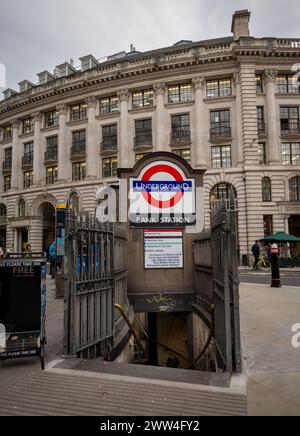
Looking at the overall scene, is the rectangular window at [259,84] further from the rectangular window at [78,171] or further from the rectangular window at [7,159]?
the rectangular window at [7,159]

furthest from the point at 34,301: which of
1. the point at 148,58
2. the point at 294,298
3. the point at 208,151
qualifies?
the point at 148,58

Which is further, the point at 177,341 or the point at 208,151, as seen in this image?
the point at 208,151

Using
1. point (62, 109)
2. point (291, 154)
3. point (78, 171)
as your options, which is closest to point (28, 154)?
point (62, 109)

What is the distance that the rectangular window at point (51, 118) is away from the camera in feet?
118

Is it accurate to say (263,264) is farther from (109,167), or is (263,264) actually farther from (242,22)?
(242,22)

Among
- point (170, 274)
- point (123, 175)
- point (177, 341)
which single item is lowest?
point (177, 341)

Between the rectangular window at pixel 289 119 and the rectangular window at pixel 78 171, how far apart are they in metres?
21.0

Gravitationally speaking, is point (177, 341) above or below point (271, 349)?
below

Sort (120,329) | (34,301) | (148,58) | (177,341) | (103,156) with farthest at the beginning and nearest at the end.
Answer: (103,156)
(148,58)
(177,341)
(120,329)
(34,301)

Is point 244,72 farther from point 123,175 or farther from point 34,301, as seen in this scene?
point 34,301

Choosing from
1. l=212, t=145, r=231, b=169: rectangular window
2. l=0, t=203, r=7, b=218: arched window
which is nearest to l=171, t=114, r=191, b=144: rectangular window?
l=212, t=145, r=231, b=169: rectangular window

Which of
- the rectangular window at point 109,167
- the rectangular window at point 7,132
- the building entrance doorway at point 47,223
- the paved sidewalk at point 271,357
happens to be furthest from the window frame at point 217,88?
the rectangular window at point 7,132

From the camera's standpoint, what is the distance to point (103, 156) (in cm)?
3231

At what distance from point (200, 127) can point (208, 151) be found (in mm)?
2489
